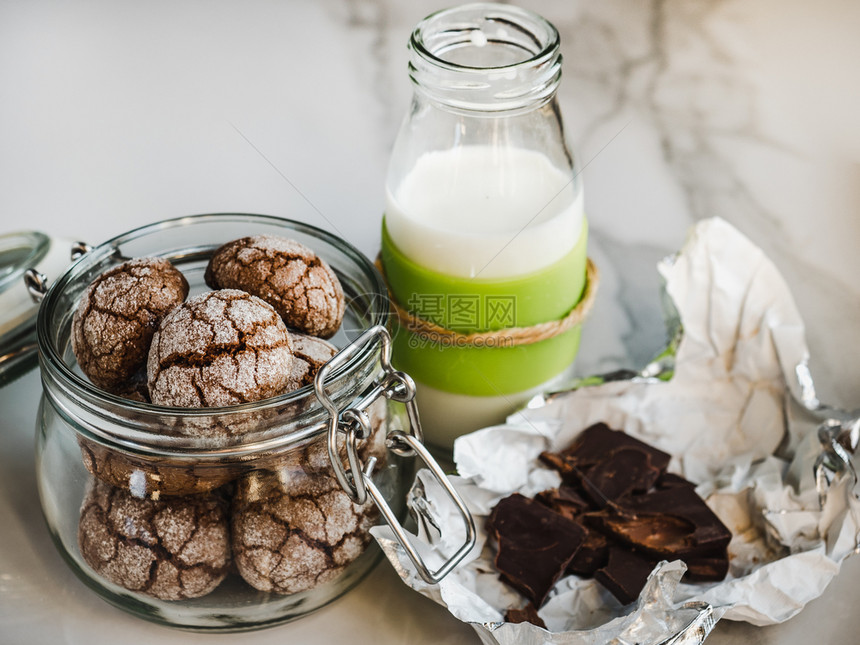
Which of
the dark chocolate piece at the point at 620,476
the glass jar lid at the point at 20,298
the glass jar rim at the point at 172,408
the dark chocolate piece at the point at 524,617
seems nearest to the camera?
the glass jar rim at the point at 172,408

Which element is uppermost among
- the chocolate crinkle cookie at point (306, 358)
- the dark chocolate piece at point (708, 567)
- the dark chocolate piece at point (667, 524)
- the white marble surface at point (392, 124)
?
the chocolate crinkle cookie at point (306, 358)

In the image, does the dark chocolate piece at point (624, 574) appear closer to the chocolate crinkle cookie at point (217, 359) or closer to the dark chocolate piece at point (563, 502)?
the dark chocolate piece at point (563, 502)

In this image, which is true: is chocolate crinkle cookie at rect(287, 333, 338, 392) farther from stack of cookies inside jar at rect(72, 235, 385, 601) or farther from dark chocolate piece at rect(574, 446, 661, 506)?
dark chocolate piece at rect(574, 446, 661, 506)

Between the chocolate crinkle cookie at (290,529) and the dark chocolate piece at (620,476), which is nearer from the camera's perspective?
the chocolate crinkle cookie at (290,529)

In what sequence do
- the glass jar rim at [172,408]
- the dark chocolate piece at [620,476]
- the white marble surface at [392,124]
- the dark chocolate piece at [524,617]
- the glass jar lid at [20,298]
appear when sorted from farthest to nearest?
the white marble surface at [392,124], the glass jar lid at [20,298], the dark chocolate piece at [620,476], the dark chocolate piece at [524,617], the glass jar rim at [172,408]

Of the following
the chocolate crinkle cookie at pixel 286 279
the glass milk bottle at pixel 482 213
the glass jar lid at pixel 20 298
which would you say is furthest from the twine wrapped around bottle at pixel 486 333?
the glass jar lid at pixel 20 298

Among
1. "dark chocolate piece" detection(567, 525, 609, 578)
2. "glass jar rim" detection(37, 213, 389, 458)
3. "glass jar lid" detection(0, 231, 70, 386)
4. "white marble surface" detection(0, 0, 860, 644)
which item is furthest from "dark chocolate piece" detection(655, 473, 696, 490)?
"glass jar lid" detection(0, 231, 70, 386)

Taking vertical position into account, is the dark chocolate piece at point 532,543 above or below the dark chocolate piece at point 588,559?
above

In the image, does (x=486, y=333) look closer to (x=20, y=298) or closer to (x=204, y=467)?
(x=204, y=467)
